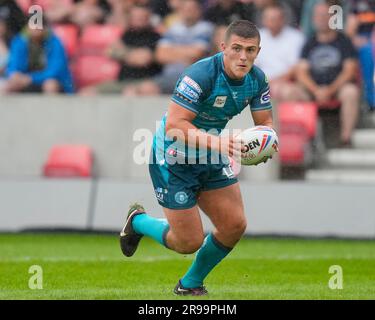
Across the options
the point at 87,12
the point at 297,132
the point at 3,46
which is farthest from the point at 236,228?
the point at 87,12

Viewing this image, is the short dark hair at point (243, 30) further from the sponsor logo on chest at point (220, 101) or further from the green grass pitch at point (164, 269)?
the green grass pitch at point (164, 269)

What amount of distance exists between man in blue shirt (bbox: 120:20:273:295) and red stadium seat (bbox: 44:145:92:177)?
5.70m

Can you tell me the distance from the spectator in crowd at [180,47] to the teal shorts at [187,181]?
651 centimetres

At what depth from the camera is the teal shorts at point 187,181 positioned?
8.62 meters

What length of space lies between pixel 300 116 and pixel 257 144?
21.8 ft

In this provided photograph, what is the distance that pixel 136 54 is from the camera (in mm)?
15727

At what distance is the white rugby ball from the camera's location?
26.9 feet

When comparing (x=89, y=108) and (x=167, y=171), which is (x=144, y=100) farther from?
(x=167, y=171)

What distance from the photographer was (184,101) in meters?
8.33

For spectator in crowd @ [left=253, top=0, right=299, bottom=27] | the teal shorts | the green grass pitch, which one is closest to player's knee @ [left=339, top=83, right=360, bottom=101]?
spectator in crowd @ [left=253, top=0, right=299, bottom=27]

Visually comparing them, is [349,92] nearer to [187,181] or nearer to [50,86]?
[50,86]

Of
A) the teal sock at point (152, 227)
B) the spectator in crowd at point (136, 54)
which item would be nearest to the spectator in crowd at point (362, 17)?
the spectator in crowd at point (136, 54)

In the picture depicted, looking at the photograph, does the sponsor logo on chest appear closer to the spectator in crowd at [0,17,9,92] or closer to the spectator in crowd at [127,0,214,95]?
the spectator in crowd at [127,0,214,95]

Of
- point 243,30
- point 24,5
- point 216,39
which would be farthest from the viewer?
point 24,5
